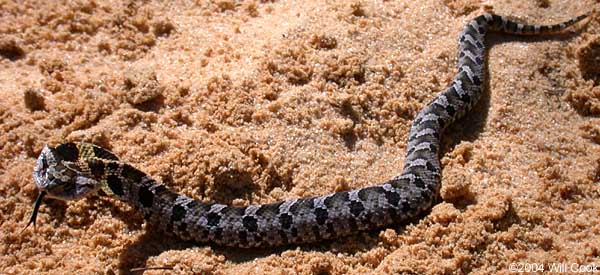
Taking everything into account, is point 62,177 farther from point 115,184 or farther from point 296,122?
point 296,122

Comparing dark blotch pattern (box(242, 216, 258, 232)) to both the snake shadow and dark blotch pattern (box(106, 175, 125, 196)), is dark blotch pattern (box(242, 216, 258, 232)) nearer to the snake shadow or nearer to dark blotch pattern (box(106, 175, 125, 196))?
the snake shadow

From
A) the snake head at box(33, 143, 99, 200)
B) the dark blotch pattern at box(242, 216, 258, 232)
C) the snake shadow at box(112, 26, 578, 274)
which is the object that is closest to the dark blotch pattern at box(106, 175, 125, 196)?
the snake head at box(33, 143, 99, 200)

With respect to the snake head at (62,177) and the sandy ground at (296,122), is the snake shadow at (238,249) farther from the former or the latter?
the snake head at (62,177)

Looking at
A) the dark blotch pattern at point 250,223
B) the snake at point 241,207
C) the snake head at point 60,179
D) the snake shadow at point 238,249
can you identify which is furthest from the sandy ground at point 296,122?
the snake head at point 60,179

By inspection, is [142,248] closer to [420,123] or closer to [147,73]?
[147,73]

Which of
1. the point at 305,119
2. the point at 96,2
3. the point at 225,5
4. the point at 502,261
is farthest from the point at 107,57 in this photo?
the point at 502,261

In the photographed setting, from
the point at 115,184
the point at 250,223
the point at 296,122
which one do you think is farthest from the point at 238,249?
the point at 296,122

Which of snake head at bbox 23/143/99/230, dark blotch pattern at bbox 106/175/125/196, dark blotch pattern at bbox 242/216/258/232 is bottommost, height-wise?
dark blotch pattern at bbox 242/216/258/232
